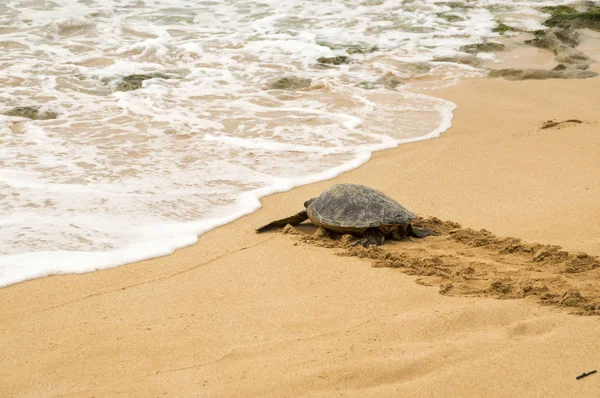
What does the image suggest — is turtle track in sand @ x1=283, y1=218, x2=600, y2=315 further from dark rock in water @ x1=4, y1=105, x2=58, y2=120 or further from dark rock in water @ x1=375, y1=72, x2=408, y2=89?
dark rock in water @ x1=375, y1=72, x2=408, y2=89

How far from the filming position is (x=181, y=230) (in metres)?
5.16

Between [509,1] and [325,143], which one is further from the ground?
[509,1]

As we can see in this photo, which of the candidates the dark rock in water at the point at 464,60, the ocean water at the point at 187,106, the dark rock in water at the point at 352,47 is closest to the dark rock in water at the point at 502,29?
the ocean water at the point at 187,106

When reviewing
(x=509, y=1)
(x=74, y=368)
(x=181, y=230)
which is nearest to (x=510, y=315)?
(x=74, y=368)

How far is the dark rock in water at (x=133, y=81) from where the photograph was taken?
397 inches

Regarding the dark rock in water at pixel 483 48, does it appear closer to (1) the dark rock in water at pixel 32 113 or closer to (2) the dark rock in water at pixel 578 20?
(2) the dark rock in water at pixel 578 20

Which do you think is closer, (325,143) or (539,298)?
(539,298)

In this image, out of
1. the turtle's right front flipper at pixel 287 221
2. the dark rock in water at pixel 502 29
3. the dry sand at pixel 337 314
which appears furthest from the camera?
the dark rock in water at pixel 502 29

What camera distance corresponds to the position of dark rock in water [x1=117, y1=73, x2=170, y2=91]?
33.1ft

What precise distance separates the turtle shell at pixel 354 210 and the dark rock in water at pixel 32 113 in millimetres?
4903

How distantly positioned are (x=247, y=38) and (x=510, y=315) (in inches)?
443

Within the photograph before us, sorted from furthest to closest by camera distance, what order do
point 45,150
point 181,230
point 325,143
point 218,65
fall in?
point 218,65
point 325,143
point 45,150
point 181,230

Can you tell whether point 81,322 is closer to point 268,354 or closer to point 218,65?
point 268,354

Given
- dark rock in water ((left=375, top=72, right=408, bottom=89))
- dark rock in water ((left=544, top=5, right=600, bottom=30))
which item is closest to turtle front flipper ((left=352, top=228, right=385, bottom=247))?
dark rock in water ((left=375, top=72, right=408, bottom=89))
